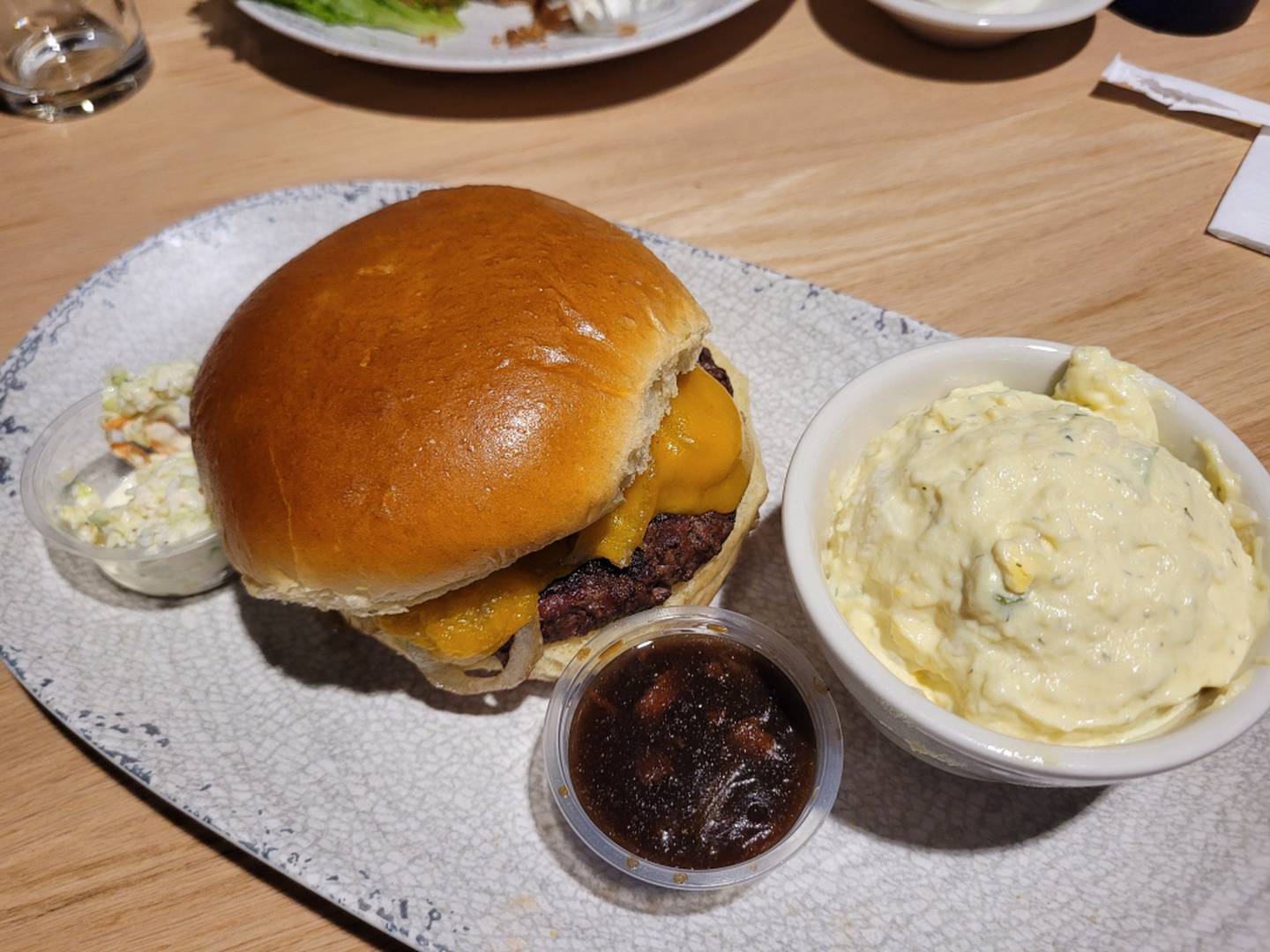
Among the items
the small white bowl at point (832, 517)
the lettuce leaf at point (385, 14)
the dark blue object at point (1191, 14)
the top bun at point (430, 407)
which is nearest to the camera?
the small white bowl at point (832, 517)

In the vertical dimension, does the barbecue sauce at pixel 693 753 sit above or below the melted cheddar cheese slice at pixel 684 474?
below

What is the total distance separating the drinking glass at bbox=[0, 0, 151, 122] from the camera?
3262 millimetres

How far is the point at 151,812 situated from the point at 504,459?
3.25 ft

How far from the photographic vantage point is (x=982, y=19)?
2998 millimetres

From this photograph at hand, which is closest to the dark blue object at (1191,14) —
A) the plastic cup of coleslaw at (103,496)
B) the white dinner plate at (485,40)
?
the white dinner plate at (485,40)

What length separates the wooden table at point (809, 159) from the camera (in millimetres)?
2607

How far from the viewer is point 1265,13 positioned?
3.40m

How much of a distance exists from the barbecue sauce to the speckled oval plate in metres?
0.15

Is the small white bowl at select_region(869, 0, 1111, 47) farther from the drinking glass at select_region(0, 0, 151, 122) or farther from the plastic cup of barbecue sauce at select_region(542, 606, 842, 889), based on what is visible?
the drinking glass at select_region(0, 0, 151, 122)

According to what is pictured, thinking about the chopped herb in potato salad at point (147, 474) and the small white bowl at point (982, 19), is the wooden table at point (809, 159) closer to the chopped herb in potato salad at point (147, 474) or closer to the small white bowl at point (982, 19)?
the small white bowl at point (982, 19)

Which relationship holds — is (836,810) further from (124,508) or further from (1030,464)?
(124,508)

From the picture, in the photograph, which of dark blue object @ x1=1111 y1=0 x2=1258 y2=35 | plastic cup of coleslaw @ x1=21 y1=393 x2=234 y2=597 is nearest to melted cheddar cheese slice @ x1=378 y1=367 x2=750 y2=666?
plastic cup of coleslaw @ x1=21 y1=393 x2=234 y2=597

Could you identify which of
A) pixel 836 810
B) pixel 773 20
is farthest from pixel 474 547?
pixel 773 20

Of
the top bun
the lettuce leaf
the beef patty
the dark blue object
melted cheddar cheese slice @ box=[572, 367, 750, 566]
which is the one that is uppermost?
the dark blue object
